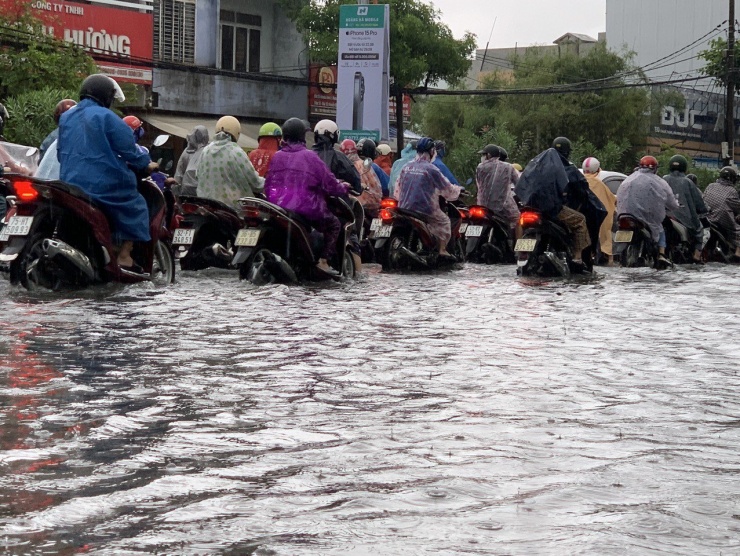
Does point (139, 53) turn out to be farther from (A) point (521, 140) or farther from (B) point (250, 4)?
(A) point (521, 140)

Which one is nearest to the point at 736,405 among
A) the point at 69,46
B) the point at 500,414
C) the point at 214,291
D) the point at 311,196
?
the point at 500,414

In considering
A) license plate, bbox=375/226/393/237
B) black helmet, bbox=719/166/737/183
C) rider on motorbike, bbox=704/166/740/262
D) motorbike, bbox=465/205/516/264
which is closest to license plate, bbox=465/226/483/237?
motorbike, bbox=465/205/516/264

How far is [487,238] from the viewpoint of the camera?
1927 centimetres

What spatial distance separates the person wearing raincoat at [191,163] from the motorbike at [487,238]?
402cm

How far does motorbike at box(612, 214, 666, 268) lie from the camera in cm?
1848

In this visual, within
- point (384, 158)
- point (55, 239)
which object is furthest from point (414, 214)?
point (55, 239)

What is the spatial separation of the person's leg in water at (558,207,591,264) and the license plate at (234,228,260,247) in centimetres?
457

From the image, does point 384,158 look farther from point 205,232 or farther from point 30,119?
point 205,232

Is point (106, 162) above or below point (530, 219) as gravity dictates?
above

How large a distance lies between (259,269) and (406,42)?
33595 mm

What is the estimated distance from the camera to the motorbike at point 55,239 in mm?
10391

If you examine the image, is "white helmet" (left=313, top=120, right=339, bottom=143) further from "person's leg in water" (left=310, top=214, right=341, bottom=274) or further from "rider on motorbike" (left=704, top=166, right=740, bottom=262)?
"rider on motorbike" (left=704, top=166, right=740, bottom=262)

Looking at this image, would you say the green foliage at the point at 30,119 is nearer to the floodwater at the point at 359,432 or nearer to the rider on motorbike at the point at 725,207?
the rider on motorbike at the point at 725,207

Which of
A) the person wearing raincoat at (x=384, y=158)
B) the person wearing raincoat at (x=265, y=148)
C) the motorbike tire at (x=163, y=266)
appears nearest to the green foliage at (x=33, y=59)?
the person wearing raincoat at (x=384, y=158)
